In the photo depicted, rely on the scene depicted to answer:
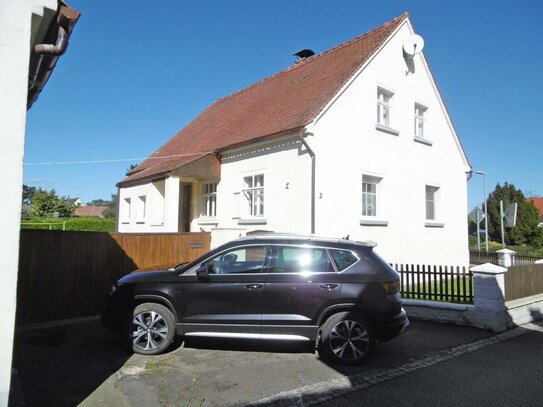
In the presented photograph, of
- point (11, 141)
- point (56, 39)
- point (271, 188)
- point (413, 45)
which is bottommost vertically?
point (11, 141)

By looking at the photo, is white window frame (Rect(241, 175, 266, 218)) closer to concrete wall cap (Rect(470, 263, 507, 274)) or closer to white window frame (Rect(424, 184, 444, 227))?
concrete wall cap (Rect(470, 263, 507, 274))

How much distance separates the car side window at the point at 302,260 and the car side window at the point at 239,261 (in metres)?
0.27

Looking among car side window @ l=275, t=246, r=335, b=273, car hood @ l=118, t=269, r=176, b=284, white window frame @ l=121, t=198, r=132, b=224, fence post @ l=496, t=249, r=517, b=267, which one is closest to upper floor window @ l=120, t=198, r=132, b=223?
white window frame @ l=121, t=198, r=132, b=224

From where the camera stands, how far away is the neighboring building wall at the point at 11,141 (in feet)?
10.5

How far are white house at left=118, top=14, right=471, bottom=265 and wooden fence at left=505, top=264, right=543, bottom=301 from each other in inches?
166

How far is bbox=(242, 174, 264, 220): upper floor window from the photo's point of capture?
13.3m

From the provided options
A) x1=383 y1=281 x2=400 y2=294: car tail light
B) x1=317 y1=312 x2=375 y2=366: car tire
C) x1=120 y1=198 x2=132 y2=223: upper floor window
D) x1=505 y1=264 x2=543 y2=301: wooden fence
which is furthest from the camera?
x1=120 y1=198 x2=132 y2=223: upper floor window

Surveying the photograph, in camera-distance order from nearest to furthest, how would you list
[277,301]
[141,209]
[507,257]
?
[277,301] → [507,257] → [141,209]

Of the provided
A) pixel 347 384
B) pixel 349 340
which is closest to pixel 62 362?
pixel 347 384

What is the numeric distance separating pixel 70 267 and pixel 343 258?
5.83 m

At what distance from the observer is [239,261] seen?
6.25m

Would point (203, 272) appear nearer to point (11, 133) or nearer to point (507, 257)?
point (11, 133)

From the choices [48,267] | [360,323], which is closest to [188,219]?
[48,267]

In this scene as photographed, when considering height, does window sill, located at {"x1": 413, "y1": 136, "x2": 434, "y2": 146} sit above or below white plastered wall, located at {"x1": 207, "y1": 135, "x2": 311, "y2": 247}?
above
